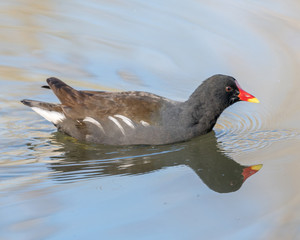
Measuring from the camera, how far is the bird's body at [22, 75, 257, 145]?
6.38m

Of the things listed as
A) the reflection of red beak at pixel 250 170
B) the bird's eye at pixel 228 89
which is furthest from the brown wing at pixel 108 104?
the reflection of red beak at pixel 250 170

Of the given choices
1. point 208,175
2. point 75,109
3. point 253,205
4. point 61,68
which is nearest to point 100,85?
point 61,68

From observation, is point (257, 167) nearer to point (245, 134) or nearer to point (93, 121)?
point (245, 134)

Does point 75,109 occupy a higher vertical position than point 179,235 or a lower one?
higher

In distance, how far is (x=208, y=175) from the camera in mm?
5758

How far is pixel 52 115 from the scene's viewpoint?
22.2ft

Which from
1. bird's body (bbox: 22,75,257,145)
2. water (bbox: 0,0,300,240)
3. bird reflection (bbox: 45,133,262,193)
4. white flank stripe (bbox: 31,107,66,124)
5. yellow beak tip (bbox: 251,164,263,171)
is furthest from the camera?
white flank stripe (bbox: 31,107,66,124)

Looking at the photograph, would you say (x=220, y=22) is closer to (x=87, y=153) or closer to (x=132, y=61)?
(x=132, y=61)

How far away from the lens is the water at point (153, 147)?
475 cm

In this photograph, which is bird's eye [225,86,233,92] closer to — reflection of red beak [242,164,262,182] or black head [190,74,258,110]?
black head [190,74,258,110]

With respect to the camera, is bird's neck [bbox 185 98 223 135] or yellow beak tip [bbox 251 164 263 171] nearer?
yellow beak tip [bbox 251 164 263 171]

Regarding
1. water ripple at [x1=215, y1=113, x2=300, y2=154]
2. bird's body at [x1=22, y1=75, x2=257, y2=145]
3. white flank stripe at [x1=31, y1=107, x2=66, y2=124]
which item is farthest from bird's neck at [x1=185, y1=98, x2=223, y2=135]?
white flank stripe at [x1=31, y1=107, x2=66, y2=124]

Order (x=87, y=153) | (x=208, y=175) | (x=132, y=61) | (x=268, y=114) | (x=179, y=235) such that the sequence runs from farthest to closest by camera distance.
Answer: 1. (x=132, y=61)
2. (x=268, y=114)
3. (x=87, y=153)
4. (x=208, y=175)
5. (x=179, y=235)

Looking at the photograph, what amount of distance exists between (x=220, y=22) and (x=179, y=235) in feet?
19.7
